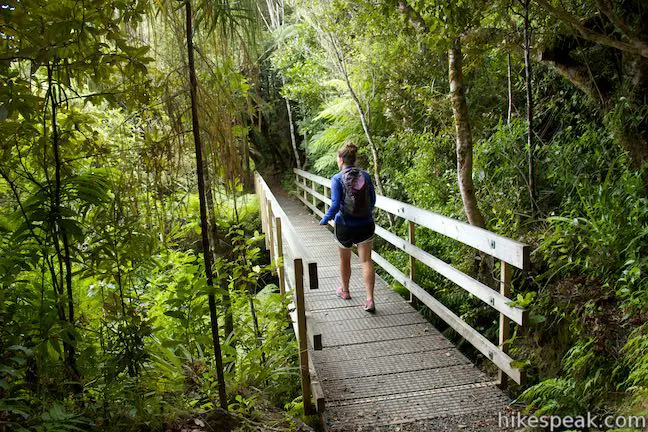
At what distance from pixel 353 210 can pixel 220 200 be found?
2.33 m

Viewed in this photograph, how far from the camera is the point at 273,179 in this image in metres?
18.8

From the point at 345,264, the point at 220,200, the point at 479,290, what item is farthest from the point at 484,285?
the point at 220,200

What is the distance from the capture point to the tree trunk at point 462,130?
16.4 ft

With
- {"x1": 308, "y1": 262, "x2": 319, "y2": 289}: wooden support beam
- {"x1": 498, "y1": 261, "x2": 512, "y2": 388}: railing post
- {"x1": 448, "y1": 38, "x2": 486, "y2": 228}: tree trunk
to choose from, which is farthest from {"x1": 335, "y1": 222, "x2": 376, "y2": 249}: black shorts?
{"x1": 498, "y1": 261, "x2": 512, "y2": 388}: railing post

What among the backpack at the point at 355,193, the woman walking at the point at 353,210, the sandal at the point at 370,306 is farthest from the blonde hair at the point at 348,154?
the sandal at the point at 370,306

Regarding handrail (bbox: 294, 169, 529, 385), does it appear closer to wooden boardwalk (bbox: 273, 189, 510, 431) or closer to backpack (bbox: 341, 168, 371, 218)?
wooden boardwalk (bbox: 273, 189, 510, 431)

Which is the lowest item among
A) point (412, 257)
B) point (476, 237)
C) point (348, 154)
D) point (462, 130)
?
point (412, 257)

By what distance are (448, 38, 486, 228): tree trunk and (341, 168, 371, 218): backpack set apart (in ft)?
3.64

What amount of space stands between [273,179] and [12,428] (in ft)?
55.6

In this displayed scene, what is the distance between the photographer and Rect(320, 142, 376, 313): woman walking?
16.4ft

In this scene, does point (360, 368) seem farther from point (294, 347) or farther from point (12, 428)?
point (12, 428)

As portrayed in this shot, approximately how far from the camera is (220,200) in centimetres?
291

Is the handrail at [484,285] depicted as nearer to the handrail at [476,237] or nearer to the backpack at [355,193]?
the handrail at [476,237]

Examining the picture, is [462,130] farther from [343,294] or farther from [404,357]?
[404,357]
